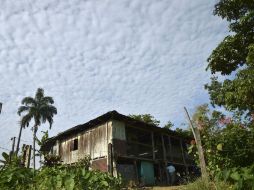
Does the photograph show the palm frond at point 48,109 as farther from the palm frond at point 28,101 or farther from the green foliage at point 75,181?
the green foliage at point 75,181

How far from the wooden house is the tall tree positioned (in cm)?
877

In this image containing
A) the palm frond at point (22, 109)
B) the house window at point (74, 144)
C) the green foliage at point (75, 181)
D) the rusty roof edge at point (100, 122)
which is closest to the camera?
the green foliage at point (75, 181)

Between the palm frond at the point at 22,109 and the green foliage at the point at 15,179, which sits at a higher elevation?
the palm frond at the point at 22,109

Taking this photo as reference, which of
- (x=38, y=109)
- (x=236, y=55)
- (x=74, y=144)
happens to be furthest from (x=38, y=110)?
(x=236, y=55)

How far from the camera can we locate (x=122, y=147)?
20.0 m

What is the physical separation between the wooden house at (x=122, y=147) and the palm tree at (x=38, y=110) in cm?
1389

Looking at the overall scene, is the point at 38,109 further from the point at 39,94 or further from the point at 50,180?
the point at 50,180

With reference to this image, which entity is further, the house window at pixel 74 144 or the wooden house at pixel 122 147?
the house window at pixel 74 144

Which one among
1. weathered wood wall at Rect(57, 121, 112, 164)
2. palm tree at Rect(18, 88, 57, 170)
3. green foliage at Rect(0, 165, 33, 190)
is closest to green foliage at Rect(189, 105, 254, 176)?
green foliage at Rect(0, 165, 33, 190)

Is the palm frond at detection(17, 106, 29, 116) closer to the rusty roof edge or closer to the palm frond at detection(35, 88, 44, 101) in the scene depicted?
the palm frond at detection(35, 88, 44, 101)

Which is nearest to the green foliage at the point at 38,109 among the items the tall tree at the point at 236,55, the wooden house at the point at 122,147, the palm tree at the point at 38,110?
the palm tree at the point at 38,110

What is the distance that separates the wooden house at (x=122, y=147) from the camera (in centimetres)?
1980

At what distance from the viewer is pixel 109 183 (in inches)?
223

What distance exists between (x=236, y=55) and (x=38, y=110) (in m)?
32.3
